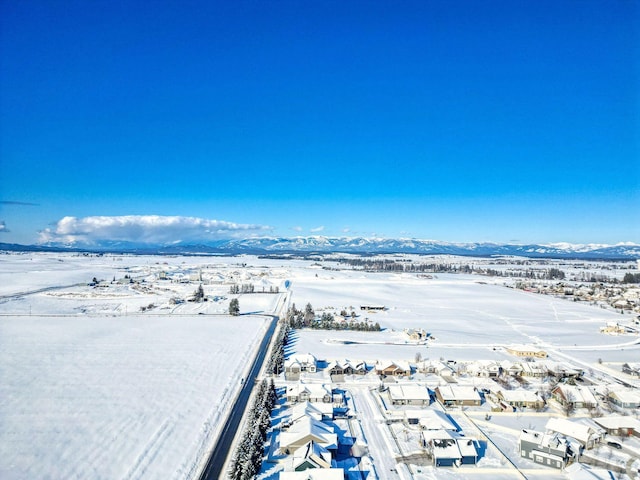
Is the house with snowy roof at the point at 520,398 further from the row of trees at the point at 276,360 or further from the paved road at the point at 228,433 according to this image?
the paved road at the point at 228,433

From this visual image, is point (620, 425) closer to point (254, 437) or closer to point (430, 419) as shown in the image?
point (430, 419)

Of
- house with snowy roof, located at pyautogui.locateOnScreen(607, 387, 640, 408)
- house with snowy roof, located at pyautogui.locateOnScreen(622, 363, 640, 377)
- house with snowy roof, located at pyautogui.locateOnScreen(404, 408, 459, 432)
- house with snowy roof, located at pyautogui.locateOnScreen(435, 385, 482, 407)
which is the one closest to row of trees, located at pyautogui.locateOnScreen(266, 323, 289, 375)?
house with snowy roof, located at pyautogui.locateOnScreen(404, 408, 459, 432)

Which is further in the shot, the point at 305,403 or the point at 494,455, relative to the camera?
the point at 305,403

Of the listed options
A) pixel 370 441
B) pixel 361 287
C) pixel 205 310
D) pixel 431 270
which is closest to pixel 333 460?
pixel 370 441

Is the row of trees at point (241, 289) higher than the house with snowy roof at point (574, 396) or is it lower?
higher

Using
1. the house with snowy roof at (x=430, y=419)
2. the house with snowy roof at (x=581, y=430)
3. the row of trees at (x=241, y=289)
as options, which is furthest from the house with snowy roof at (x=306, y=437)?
the row of trees at (x=241, y=289)

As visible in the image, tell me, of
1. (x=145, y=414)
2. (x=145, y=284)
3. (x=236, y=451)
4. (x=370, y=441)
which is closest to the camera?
(x=236, y=451)

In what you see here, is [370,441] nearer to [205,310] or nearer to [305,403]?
[305,403]
